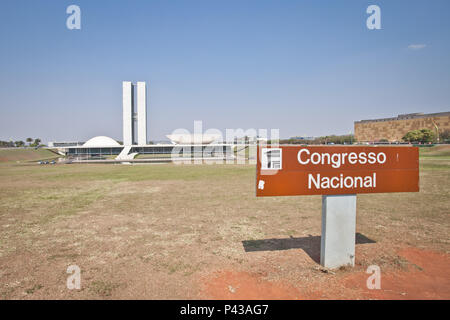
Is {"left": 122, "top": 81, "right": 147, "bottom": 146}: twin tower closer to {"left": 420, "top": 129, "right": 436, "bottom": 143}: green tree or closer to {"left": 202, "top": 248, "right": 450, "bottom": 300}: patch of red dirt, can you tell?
{"left": 202, "top": 248, "right": 450, "bottom": 300}: patch of red dirt

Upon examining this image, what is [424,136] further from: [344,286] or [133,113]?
[344,286]

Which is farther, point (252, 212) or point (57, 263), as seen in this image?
point (252, 212)

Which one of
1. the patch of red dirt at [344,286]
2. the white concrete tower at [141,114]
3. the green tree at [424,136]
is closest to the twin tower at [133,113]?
the white concrete tower at [141,114]

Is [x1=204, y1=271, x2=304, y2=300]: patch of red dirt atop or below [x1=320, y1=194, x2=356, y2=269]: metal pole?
below

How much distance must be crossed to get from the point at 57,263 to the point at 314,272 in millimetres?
5250

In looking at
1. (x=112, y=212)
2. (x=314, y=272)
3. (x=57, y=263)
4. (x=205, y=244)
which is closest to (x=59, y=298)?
(x=57, y=263)

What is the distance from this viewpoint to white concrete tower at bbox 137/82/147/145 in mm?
72500

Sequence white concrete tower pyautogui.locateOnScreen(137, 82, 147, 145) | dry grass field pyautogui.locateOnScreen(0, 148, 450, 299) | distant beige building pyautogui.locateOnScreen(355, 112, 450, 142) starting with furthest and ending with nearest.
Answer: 1. distant beige building pyautogui.locateOnScreen(355, 112, 450, 142)
2. white concrete tower pyautogui.locateOnScreen(137, 82, 147, 145)
3. dry grass field pyautogui.locateOnScreen(0, 148, 450, 299)

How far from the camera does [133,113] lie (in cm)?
7312

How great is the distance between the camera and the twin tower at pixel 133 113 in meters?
70.9

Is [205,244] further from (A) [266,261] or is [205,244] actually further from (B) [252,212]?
(B) [252,212]

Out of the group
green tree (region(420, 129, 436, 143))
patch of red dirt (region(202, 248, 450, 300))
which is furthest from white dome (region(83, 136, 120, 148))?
green tree (region(420, 129, 436, 143))

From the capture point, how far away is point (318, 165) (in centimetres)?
489
